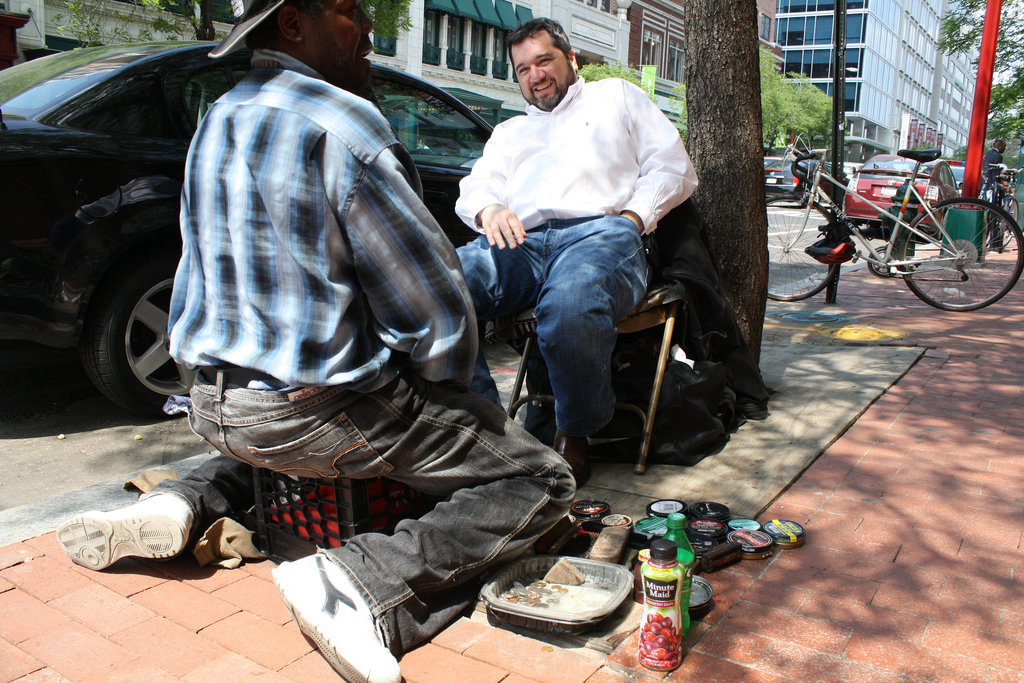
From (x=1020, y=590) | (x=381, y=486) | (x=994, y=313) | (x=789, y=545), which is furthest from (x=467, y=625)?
(x=994, y=313)

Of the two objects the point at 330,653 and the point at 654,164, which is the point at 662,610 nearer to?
the point at 330,653

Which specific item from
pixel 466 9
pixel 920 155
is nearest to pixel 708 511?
pixel 920 155

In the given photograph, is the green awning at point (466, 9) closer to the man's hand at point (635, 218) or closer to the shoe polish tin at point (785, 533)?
the man's hand at point (635, 218)

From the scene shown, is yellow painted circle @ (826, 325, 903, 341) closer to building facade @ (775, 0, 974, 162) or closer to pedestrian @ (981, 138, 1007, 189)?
pedestrian @ (981, 138, 1007, 189)

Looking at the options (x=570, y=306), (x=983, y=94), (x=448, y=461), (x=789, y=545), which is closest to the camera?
(x=448, y=461)

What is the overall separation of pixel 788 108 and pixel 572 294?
6056 centimetres

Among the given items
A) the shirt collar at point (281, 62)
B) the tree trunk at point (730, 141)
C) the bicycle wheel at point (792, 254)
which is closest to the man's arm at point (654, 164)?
the tree trunk at point (730, 141)

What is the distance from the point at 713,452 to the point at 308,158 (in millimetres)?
2306

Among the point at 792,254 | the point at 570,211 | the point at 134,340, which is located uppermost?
the point at 570,211

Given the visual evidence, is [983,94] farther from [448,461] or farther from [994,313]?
[448,461]

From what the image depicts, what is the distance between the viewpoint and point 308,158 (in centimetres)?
200

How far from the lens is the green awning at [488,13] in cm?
3375

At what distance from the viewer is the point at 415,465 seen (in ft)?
7.47

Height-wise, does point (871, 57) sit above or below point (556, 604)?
above
